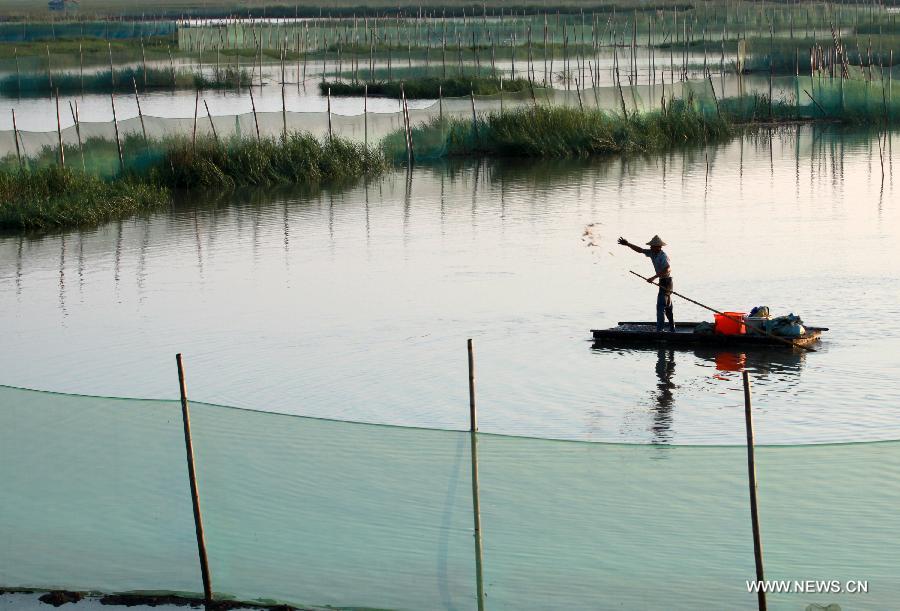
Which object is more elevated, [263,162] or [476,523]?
[263,162]

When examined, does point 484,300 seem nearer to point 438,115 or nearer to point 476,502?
point 476,502

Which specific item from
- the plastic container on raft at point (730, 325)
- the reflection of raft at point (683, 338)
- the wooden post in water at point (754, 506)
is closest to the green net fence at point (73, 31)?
the reflection of raft at point (683, 338)

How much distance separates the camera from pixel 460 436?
7695mm

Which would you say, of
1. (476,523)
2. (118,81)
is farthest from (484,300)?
(118,81)

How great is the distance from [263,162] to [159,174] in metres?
2.23

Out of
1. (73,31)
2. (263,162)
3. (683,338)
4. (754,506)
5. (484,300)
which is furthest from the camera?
(73,31)

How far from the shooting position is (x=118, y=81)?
5362cm

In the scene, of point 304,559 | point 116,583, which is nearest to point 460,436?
point 304,559

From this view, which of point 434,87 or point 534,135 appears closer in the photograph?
point 534,135

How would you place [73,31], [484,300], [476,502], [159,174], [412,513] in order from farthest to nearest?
[73,31]
[159,174]
[484,300]
[412,513]
[476,502]

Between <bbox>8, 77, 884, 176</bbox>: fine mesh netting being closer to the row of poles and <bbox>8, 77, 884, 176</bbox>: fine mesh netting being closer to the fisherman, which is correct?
the fisherman

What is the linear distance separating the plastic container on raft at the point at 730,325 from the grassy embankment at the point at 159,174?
1421cm

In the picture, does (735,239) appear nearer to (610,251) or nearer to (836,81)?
(610,251)

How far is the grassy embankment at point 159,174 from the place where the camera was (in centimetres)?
2494
